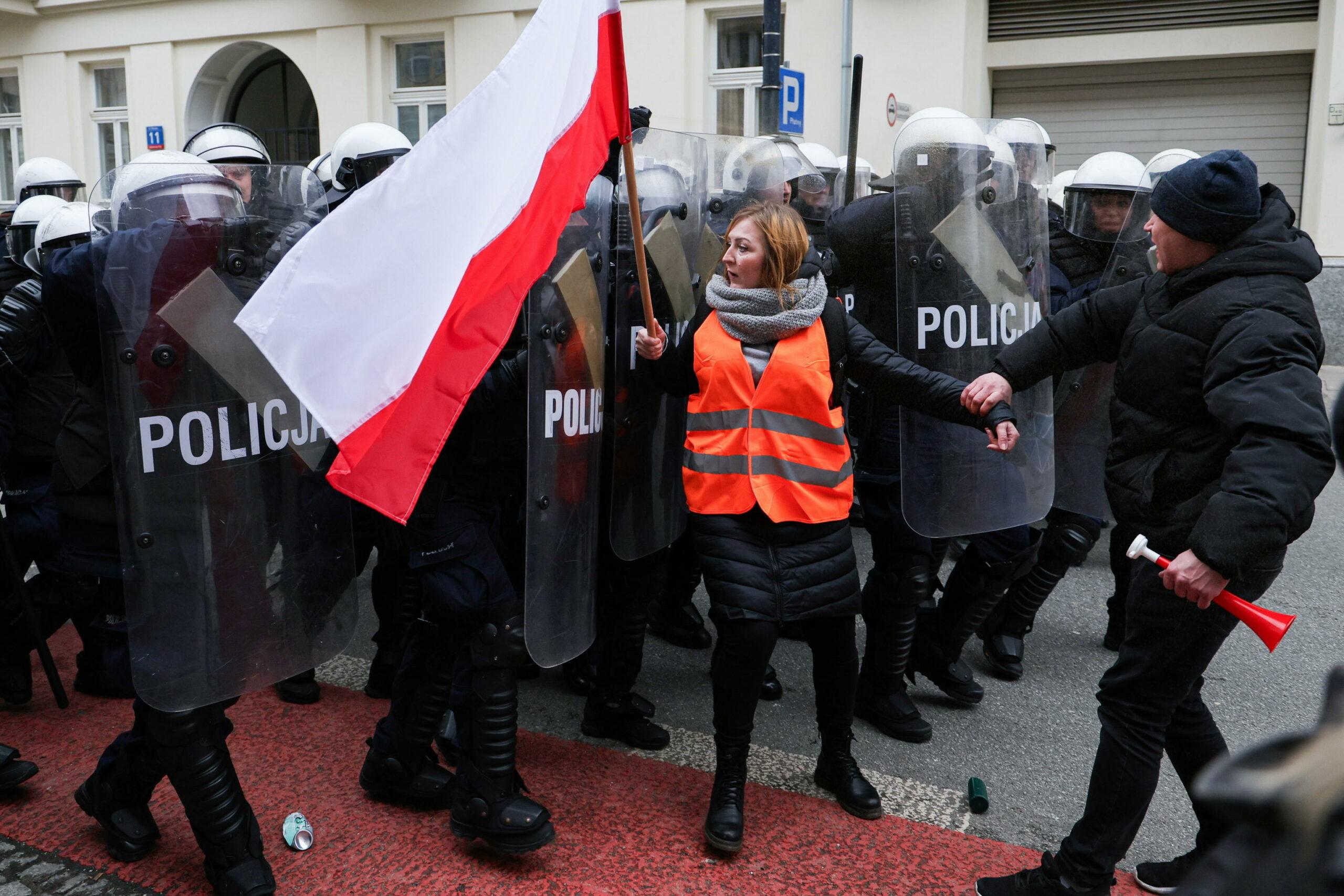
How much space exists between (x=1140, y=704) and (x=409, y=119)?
530 inches

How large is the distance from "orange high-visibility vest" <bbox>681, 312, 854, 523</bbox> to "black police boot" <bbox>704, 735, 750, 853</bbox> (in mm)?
641

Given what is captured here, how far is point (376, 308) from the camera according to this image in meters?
2.43

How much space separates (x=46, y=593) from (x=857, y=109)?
145 inches

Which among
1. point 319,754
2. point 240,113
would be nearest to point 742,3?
point 240,113

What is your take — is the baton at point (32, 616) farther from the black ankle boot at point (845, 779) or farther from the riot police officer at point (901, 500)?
the riot police officer at point (901, 500)

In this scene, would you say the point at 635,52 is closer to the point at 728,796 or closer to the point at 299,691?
the point at 299,691

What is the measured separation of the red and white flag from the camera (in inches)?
93.0

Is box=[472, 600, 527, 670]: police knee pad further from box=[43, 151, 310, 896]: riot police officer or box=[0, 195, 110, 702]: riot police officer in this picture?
box=[0, 195, 110, 702]: riot police officer

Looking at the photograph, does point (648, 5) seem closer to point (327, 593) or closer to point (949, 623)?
point (949, 623)

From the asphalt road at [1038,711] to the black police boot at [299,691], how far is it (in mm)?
488

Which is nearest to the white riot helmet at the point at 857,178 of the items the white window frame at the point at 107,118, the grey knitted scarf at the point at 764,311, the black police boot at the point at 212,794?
the grey knitted scarf at the point at 764,311

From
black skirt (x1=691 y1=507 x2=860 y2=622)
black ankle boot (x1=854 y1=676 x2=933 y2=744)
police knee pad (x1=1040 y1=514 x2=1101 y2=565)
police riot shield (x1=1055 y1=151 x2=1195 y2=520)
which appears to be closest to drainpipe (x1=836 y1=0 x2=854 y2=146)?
police riot shield (x1=1055 y1=151 x2=1195 y2=520)

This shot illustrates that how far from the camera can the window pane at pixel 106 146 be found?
54.2 ft

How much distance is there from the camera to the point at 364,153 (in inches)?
178
